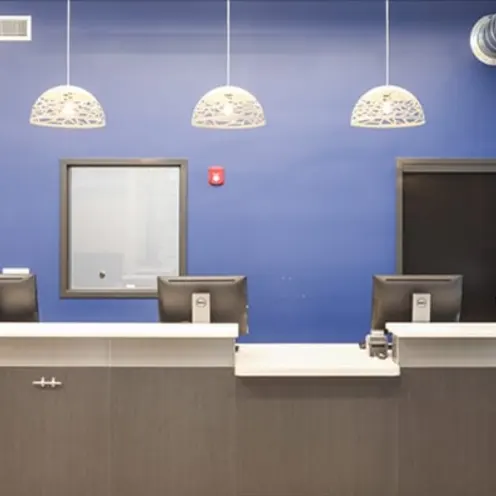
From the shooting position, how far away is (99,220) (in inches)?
190

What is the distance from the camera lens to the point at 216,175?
4781 mm

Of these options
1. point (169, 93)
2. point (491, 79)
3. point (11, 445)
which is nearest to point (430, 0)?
point (491, 79)

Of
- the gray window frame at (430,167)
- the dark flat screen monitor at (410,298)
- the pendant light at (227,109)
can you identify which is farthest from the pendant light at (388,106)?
the gray window frame at (430,167)

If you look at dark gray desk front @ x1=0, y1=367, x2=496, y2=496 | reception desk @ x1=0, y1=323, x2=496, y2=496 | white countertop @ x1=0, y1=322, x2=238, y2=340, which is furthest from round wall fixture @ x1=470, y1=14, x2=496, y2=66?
white countertop @ x1=0, y1=322, x2=238, y2=340

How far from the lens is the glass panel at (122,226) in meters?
4.82

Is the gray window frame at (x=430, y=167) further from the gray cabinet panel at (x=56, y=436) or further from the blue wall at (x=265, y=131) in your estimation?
the gray cabinet panel at (x=56, y=436)

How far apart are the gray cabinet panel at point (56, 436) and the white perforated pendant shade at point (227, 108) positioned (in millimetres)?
1637

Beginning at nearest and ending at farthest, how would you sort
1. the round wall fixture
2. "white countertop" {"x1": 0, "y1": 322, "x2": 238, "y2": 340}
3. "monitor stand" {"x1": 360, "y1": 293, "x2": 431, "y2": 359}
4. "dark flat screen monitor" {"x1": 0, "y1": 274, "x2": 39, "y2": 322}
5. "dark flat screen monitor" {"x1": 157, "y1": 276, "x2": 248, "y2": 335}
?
1. "white countertop" {"x1": 0, "y1": 322, "x2": 238, "y2": 340}
2. "monitor stand" {"x1": 360, "y1": 293, "x2": 431, "y2": 359}
3. "dark flat screen monitor" {"x1": 157, "y1": 276, "x2": 248, "y2": 335}
4. "dark flat screen monitor" {"x1": 0, "y1": 274, "x2": 39, "y2": 322}
5. the round wall fixture

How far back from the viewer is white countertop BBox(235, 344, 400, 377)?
8.62ft

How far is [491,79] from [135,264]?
11.0 ft

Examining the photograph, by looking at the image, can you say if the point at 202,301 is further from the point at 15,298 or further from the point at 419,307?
the point at 419,307

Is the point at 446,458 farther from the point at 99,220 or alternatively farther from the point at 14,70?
the point at 14,70

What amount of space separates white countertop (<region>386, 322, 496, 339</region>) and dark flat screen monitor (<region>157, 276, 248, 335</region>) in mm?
798

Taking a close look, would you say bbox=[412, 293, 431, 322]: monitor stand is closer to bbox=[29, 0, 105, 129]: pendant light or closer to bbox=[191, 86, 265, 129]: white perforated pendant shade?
bbox=[191, 86, 265, 129]: white perforated pendant shade
